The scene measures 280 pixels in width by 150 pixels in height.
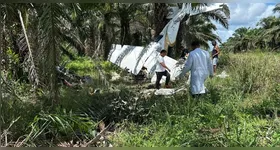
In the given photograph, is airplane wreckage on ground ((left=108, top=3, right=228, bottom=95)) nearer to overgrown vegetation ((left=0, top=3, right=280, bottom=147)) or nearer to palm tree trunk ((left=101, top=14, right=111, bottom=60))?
overgrown vegetation ((left=0, top=3, right=280, bottom=147))

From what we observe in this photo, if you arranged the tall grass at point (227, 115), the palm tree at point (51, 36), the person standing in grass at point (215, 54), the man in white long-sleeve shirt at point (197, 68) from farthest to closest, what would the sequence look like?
the person standing in grass at point (215, 54) → the man in white long-sleeve shirt at point (197, 68) → the palm tree at point (51, 36) → the tall grass at point (227, 115)

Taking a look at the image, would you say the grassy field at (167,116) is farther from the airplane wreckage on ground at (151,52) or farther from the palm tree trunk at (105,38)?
the palm tree trunk at (105,38)

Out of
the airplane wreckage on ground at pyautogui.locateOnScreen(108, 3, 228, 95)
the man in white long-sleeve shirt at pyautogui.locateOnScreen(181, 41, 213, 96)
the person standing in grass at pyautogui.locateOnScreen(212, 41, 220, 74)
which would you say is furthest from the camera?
the airplane wreckage on ground at pyautogui.locateOnScreen(108, 3, 228, 95)

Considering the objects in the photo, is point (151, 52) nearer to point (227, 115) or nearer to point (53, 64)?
point (227, 115)

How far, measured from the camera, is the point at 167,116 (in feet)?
15.7

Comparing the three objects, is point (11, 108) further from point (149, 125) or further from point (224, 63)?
point (224, 63)

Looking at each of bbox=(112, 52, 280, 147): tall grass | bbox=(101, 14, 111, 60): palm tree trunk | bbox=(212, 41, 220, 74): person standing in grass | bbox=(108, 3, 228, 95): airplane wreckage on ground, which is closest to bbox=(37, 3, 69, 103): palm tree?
bbox=(112, 52, 280, 147): tall grass

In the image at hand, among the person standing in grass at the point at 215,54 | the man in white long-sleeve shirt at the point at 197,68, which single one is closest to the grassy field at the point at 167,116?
the man in white long-sleeve shirt at the point at 197,68

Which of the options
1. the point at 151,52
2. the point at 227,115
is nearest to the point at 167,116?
the point at 227,115

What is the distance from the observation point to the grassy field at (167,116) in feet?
13.2

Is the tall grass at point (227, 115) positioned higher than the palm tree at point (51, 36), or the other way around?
the palm tree at point (51, 36)

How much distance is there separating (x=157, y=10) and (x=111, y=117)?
8536 mm

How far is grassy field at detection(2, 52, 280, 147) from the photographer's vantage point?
401 cm

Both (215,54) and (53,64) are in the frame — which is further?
(215,54)
